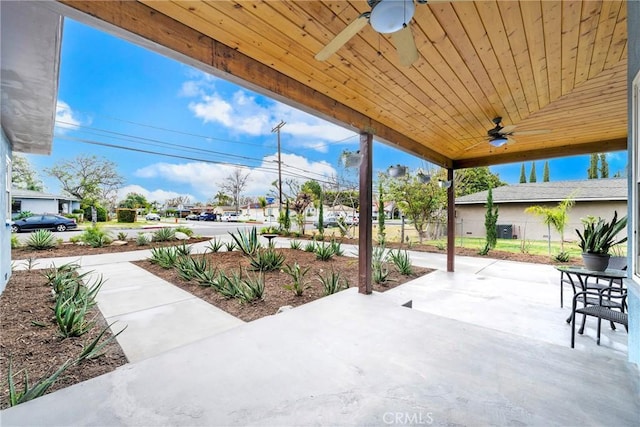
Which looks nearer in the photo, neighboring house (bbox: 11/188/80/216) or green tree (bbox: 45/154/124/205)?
neighboring house (bbox: 11/188/80/216)

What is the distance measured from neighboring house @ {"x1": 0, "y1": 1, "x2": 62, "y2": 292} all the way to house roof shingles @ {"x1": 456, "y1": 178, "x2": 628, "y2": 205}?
11.9 meters

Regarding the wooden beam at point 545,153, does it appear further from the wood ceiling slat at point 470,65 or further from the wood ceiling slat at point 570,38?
the wood ceiling slat at point 570,38

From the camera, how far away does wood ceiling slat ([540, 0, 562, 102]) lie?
1.70 metres

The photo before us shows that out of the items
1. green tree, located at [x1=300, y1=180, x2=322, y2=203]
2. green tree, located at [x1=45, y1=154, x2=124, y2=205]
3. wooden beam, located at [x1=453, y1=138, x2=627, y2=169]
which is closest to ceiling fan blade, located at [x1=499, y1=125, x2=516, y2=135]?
wooden beam, located at [x1=453, y1=138, x2=627, y2=169]

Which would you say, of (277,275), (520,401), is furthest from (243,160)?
(520,401)

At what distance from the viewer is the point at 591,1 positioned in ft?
5.49

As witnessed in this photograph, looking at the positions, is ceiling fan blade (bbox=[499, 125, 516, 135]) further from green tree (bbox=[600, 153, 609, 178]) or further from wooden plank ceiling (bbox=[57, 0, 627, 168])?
green tree (bbox=[600, 153, 609, 178])

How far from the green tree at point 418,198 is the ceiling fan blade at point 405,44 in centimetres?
818

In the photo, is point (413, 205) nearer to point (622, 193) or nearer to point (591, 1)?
point (622, 193)

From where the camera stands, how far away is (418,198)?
970 cm

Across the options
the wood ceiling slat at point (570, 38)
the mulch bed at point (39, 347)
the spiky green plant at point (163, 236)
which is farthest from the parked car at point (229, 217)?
the wood ceiling slat at point (570, 38)

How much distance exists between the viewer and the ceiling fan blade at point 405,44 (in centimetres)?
154

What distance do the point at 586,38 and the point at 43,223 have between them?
17.9 meters

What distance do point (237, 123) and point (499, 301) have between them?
28.2 metres
